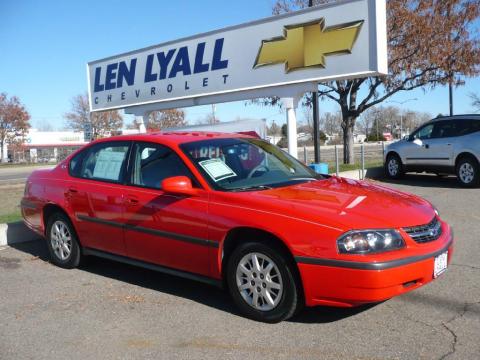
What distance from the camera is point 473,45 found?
16.7m

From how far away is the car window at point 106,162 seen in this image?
5359mm

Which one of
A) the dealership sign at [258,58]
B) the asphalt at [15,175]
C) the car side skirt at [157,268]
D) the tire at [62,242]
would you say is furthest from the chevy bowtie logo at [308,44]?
the asphalt at [15,175]

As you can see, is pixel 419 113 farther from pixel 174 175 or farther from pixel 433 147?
pixel 174 175

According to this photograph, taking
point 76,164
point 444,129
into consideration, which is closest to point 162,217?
point 76,164

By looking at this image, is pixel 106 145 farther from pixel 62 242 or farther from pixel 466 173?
pixel 466 173

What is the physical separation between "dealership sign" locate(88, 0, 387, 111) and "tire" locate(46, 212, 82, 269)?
577 centimetres

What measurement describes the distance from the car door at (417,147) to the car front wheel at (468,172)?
1056 millimetres

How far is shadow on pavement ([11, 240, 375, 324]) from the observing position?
167 inches

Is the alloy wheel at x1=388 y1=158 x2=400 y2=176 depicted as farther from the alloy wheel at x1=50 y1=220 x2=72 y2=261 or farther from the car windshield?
the alloy wheel at x1=50 y1=220 x2=72 y2=261

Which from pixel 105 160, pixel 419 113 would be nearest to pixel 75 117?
pixel 105 160

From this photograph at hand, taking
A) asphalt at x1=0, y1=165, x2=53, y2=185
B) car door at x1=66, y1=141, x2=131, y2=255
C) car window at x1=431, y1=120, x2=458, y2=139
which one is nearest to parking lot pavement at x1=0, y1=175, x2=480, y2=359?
car door at x1=66, y1=141, x2=131, y2=255

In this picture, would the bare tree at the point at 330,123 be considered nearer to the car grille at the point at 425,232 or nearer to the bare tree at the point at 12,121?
the bare tree at the point at 12,121

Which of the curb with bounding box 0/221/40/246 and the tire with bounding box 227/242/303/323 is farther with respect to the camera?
the curb with bounding box 0/221/40/246

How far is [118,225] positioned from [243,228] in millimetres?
1574
